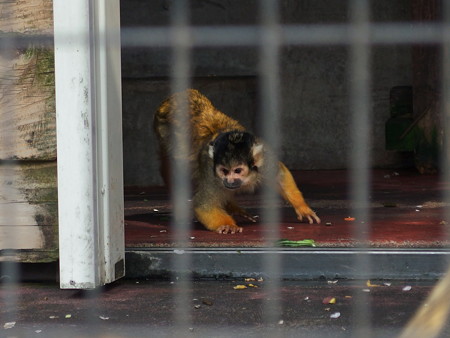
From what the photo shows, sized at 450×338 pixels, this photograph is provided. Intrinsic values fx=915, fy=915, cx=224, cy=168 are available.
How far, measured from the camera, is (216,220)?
13.9 ft

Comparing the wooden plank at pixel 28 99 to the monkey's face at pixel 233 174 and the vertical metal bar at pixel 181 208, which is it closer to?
the vertical metal bar at pixel 181 208

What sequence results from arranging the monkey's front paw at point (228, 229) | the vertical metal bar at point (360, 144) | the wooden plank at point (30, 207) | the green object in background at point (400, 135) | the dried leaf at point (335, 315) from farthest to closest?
1. the green object in background at point (400, 135)
2. the monkey's front paw at point (228, 229)
3. the wooden plank at point (30, 207)
4. the dried leaf at point (335, 315)
5. the vertical metal bar at point (360, 144)

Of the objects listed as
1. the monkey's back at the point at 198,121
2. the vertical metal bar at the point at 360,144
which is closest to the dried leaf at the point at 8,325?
the vertical metal bar at the point at 360,144

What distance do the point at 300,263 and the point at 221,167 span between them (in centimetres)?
100

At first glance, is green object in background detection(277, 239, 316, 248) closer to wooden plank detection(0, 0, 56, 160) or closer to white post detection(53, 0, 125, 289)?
white post detection(53, 0, 125, 289)

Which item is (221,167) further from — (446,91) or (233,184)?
(446,91)

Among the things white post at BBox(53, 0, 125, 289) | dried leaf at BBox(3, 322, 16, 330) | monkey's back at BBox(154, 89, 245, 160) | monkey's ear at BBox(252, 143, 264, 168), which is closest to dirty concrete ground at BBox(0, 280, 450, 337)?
dried leaf at BBox(3, 322, 16, 330)

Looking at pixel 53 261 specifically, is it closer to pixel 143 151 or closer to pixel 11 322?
pixel 11 322

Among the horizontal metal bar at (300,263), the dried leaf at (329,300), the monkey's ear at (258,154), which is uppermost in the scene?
the monkey's ear at (258,154)


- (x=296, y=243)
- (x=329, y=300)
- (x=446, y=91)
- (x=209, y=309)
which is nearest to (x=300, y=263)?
(x=296, y=243)

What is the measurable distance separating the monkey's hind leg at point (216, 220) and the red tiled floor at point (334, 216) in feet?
0.16

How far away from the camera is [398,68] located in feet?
23.1

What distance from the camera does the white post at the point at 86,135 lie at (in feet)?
9.72

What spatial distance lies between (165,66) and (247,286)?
12.8 feet
